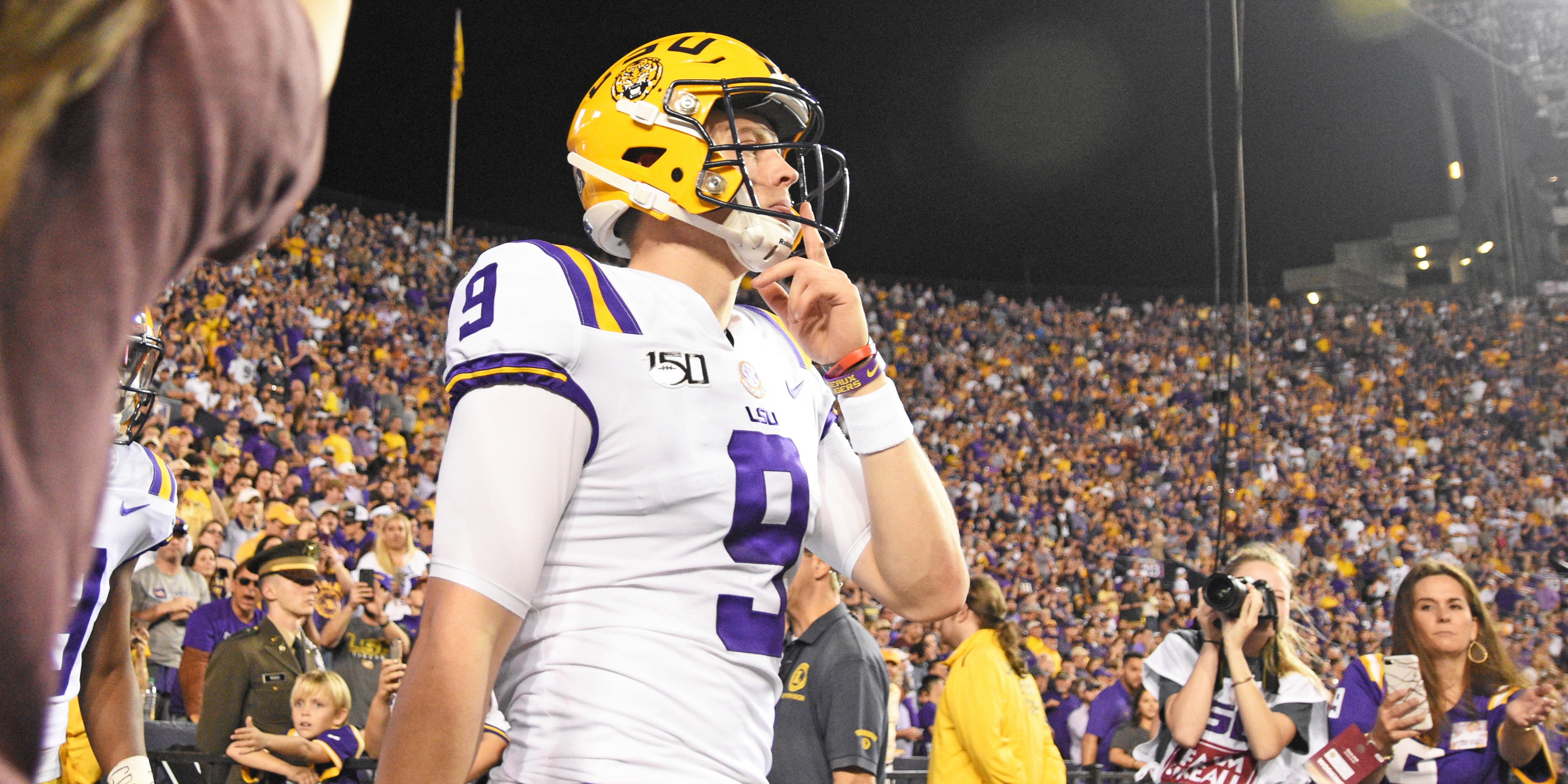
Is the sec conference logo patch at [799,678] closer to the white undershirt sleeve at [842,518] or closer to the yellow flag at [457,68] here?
the white undershirt sleeve at [842,518]

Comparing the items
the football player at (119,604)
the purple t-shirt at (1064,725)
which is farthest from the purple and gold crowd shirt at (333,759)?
the purple t-shirt at (1064,725)

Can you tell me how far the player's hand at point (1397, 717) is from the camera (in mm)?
3773

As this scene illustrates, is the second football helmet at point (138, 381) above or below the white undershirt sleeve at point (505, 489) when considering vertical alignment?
above

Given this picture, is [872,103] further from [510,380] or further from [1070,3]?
[510,380]

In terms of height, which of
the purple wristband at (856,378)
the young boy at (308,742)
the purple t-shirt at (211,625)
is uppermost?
the purple wristband at (856,378)

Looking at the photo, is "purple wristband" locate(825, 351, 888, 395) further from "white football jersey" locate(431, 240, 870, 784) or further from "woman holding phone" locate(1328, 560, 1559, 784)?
"woman holding phone" locate(1328, 560, 1559, 784)

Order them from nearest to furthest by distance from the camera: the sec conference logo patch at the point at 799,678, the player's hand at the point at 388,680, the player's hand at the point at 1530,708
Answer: the player's hand at the point at 1530,708 → the sec conference logo patch at the point at 799,678 → the player's hand at the point at 388,680

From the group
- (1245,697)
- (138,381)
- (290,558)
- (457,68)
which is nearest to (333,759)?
(290,558)

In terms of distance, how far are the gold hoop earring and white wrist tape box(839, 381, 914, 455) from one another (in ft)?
9.67

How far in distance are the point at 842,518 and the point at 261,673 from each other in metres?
3.71

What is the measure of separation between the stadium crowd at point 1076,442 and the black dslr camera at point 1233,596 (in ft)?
0.79

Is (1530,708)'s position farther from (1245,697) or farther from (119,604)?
(119,604)

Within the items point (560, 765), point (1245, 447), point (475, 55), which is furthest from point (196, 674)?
point (475, 55)

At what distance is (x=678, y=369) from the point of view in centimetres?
178
